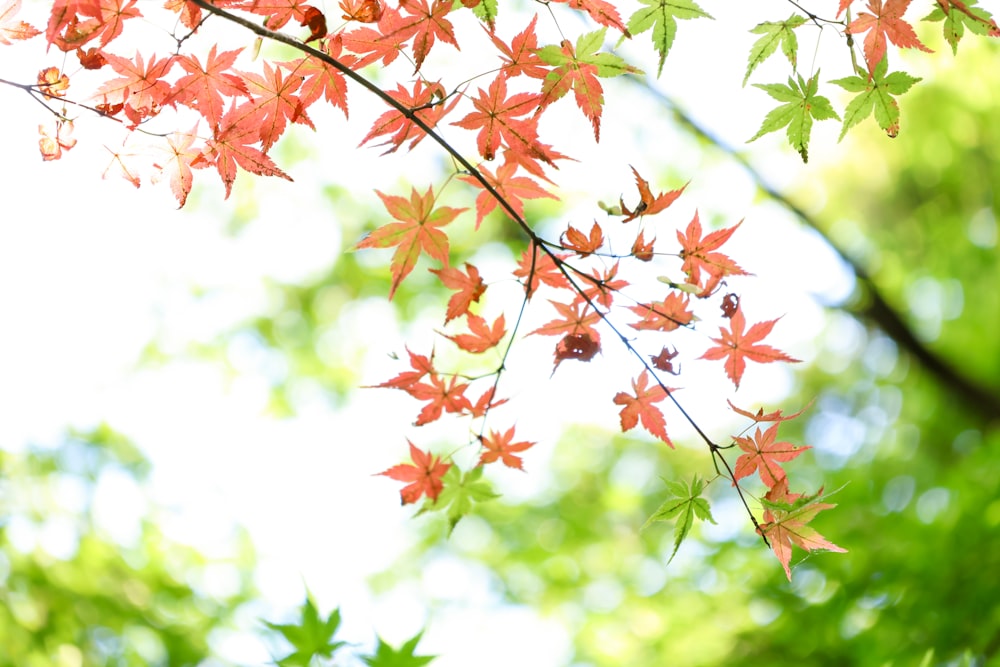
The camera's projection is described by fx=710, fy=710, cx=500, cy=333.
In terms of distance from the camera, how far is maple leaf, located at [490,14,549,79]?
94 centimetres

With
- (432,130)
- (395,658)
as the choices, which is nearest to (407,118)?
(432,130)

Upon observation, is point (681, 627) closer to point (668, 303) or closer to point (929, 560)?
point (929, 560)

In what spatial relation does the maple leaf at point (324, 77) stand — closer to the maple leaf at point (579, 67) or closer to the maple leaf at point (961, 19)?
the maple leaf at point (579, 67)

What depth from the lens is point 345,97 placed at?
41.1 inches

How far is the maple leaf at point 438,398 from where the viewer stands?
3.76 feet

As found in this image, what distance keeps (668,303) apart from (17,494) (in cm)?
362

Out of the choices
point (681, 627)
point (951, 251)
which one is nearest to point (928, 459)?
point (951, 251)

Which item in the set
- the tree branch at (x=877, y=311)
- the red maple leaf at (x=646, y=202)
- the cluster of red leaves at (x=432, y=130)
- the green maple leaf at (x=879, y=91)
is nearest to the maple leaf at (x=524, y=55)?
the cluster of red leaves at (x=432, y=130)

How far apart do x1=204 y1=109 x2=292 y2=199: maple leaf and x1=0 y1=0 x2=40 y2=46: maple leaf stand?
32cm

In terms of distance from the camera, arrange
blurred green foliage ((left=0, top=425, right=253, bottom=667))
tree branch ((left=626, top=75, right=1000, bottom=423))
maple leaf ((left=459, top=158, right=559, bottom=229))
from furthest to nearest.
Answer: tree branch ((left=626, top=75, right=1000, bottom=423)), blurred green foliage ((left=0, top=425, right=253, bottom=667)), maple leaf ((left=459, top=158, right=559, bottom=229))

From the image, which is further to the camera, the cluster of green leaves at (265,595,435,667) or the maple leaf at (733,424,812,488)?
the cluster of green leaves at (265,595,435,667)

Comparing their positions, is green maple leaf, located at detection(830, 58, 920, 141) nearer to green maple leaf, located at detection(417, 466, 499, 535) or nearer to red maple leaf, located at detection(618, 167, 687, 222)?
red maple leaf, located at detection(618, 167, 687, 222)

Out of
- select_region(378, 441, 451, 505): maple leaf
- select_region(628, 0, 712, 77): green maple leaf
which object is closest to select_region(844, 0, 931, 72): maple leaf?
select_region(628, 0, 712, 77): green maple leaf

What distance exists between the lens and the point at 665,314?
1059 millimetres
